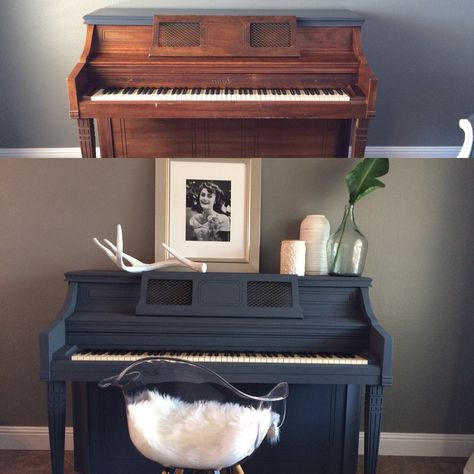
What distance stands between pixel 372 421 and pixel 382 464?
66 centimetres

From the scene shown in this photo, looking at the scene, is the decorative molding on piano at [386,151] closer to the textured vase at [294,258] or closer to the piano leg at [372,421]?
the textured vase at [294,258]

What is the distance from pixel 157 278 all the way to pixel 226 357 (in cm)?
46

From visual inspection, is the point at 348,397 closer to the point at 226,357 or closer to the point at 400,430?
the point at 400,430

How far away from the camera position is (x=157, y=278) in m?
2.09

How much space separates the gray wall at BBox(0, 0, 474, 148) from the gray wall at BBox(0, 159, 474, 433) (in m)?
0.68

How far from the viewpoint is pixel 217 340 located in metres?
1.96

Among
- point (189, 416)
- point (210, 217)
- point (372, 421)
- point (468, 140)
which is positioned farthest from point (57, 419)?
point (468, 140)

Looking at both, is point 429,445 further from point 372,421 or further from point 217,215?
point 217,215

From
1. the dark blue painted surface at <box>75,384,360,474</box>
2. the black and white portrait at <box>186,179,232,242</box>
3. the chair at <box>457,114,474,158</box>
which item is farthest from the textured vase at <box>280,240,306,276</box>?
the chair at <box>457,114,474,158</box>

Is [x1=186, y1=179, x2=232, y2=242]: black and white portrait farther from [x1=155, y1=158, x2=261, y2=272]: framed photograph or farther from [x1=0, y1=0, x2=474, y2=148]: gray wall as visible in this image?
[x1=0, y1=0, x2=474, y2=148]: gray wall

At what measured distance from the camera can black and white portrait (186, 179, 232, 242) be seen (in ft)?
7.93

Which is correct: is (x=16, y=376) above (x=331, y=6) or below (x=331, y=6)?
below

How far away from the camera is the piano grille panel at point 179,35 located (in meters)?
2.45

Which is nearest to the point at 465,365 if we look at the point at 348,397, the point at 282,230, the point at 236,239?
the point at 348,397
